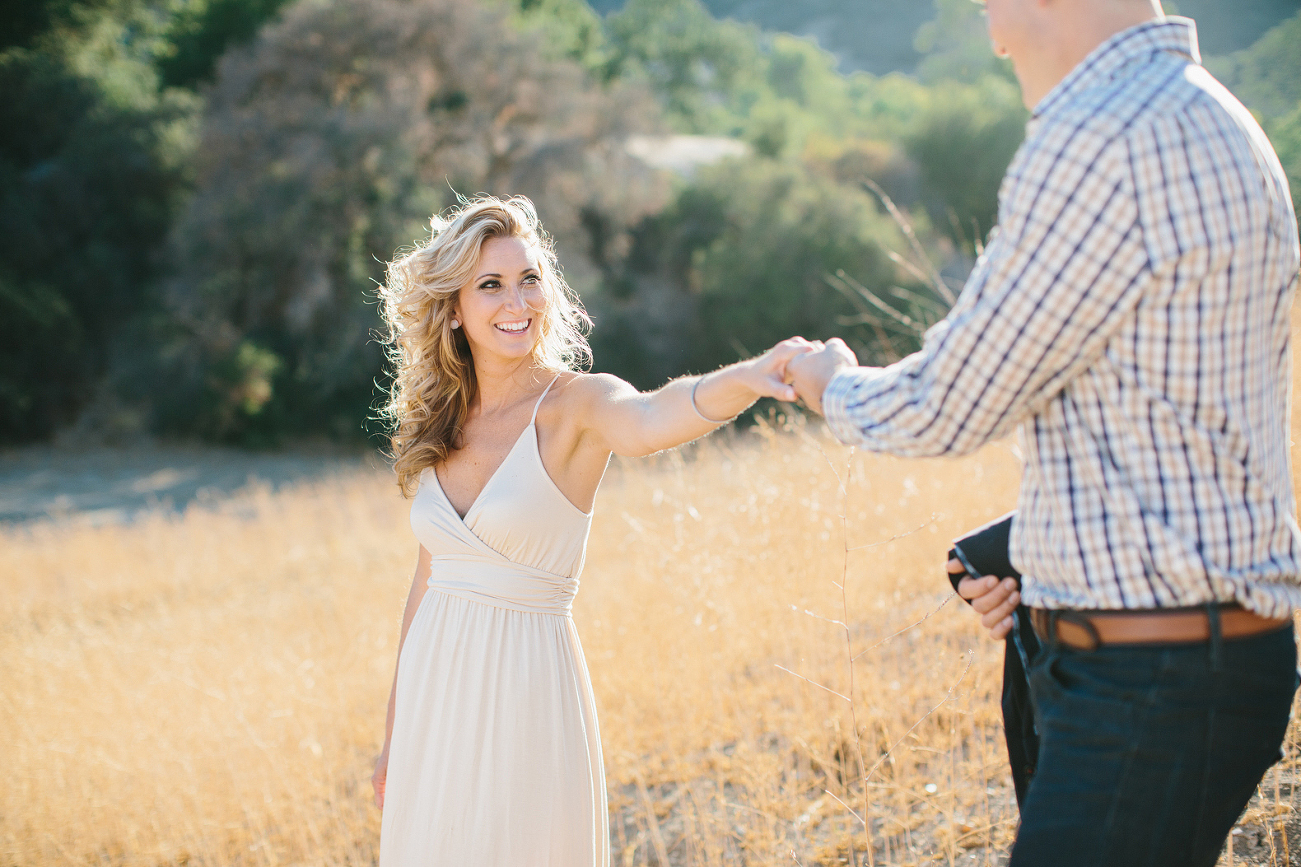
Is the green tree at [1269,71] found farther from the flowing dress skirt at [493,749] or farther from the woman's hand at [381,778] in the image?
the woman's hand at [381,778]

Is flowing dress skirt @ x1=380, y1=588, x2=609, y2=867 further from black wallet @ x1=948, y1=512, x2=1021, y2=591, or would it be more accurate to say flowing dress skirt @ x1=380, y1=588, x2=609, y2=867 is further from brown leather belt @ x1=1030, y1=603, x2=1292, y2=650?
brown leather belt @ x1=1030, y1=603, x2=1292, y2=650

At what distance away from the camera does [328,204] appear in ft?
60.7

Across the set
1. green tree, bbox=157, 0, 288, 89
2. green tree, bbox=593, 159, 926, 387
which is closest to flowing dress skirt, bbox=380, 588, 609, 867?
green tree, bbox=593, 159, 926, 387

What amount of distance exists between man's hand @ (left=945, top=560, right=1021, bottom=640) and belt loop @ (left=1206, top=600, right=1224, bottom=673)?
0.41 meters

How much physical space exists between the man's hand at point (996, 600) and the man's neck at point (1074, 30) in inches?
32.0

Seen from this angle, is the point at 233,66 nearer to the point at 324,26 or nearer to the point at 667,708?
the point at 324,26

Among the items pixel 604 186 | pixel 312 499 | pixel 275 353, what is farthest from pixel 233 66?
pixel 312 499

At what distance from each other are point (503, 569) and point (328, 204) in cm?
1793

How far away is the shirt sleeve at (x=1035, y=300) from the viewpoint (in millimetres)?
1199

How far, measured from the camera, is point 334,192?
18484 mm

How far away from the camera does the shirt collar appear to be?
128 centimetres

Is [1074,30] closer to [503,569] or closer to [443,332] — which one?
[503,569]

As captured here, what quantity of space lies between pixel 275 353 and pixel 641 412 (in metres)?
20.9

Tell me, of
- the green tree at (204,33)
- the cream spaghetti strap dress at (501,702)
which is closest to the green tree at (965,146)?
the green tree at (204,33)
